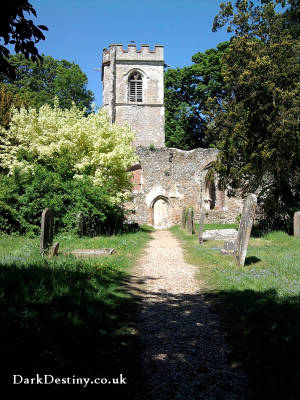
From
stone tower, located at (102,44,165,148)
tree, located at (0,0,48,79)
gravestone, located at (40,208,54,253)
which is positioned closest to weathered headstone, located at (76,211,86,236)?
gravestone, located at (40,208,54,253)

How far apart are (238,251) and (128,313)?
4199 millimetres

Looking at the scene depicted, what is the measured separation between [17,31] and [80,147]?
440 inches

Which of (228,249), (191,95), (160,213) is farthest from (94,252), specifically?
(191,95)

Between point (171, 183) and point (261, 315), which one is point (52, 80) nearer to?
point (171, 183)

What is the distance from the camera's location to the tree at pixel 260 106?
13219mm

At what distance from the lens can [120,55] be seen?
1345 inches

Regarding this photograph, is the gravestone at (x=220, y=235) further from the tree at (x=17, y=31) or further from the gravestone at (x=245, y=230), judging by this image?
the tree at (x=17, y=31)

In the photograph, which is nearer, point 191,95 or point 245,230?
point 245,230

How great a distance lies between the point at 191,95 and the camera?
3628cm

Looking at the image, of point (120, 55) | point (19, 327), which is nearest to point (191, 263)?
point (19, 327)

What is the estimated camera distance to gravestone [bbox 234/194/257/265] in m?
7.74

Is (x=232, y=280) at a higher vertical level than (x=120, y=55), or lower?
lower

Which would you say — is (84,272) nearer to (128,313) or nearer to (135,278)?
(135,278)

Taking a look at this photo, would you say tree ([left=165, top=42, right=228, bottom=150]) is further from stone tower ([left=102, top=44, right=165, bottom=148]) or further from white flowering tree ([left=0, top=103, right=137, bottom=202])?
white flowering tree ([left=0, top=103, right=137, bottom=202])
